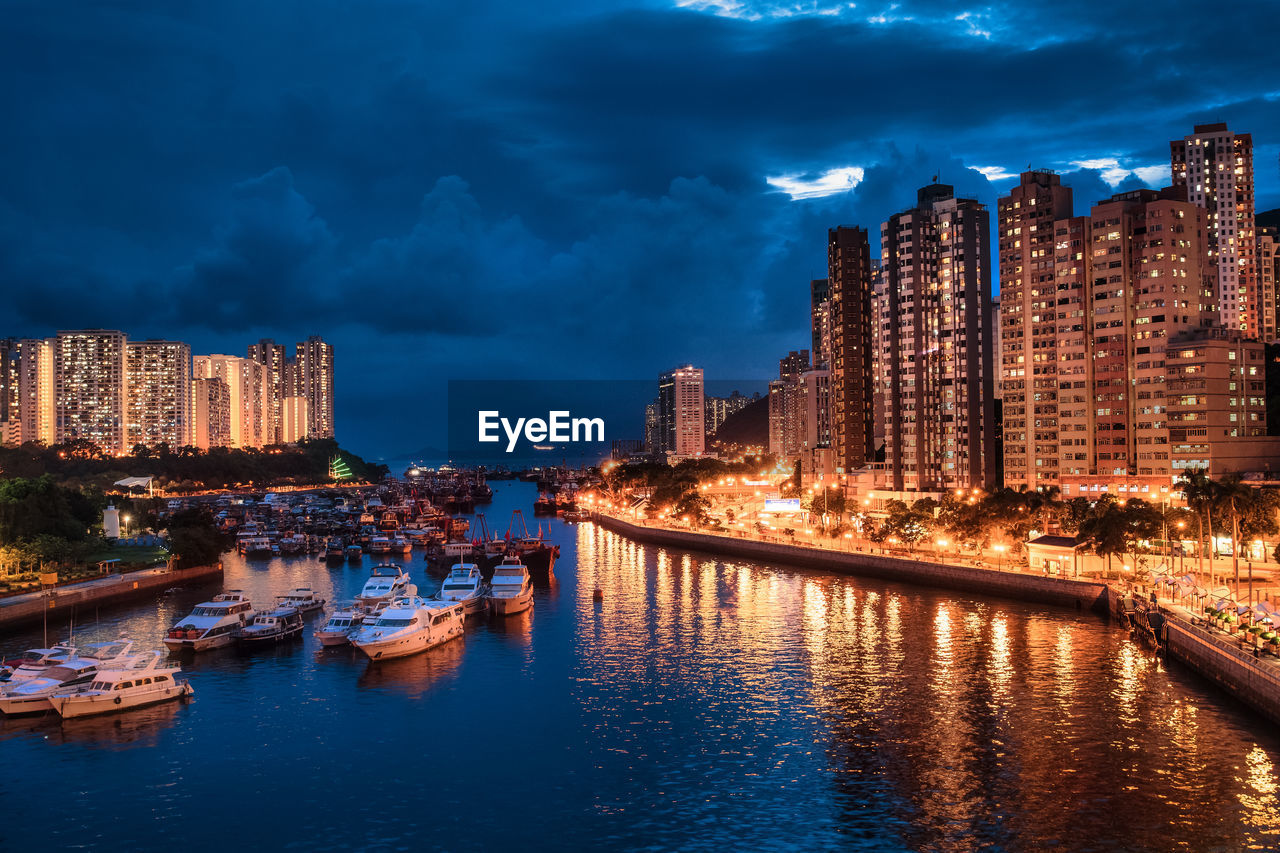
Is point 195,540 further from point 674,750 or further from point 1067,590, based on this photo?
point 1067,590

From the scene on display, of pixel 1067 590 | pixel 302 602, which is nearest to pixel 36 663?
pixel 302 602

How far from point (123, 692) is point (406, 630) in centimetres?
1459

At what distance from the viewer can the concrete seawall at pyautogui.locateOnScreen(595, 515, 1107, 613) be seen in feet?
224

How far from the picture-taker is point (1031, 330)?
115 metres

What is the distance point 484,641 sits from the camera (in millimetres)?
60500

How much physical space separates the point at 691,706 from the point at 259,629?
28.0 meters

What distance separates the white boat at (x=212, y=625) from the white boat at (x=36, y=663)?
8.99 metres

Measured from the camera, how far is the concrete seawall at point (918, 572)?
6831cm

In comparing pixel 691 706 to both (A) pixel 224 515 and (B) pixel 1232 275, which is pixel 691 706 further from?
(B) pixel 1232 275

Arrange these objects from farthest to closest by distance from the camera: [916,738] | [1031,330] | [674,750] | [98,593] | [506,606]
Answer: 1. [1031,330]
2. [98,593]
3. [506,606]
4. [916,738]
5. [674,750]

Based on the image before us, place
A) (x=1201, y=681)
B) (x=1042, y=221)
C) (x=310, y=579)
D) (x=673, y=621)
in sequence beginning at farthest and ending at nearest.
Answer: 1. (x=1042, y=221)
2. (x=310, y=579)
3. (x=673, y=621)
4. (x=1201, y=681)

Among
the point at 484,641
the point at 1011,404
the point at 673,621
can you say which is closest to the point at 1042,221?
the point at 1011,404

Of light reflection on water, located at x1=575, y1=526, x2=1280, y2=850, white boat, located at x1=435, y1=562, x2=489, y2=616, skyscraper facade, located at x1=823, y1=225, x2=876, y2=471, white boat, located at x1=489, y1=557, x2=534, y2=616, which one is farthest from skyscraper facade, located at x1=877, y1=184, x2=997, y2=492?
white boat, located at x1=435, y1=562, x2=489, y2=616

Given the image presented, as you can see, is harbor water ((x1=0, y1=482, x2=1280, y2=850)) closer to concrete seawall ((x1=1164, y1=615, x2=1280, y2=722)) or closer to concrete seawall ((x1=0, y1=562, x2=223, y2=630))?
concrete seawall ((x1=1164, y1=615, x2=1280, y2=722))
